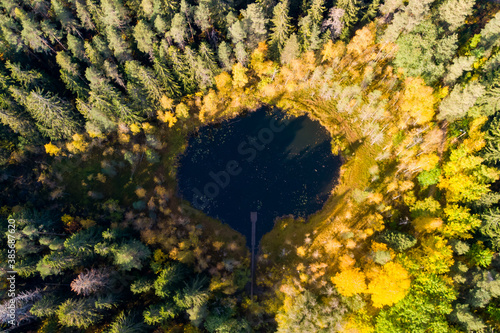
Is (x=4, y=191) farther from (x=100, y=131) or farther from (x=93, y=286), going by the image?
(x=93, y=286)

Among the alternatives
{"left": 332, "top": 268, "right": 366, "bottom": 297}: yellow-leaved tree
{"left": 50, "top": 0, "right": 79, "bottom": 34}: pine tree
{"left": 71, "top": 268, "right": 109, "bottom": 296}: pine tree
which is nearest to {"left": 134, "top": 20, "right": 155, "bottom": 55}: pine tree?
{"left": 50, "top": 0, "right": 79, "bottom": 34}: pine tree

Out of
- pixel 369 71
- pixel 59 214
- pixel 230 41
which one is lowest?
pixel 59 214

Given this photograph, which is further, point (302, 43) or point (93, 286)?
point (302, 43)

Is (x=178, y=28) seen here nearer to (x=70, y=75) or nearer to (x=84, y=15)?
(x=84, y=15)

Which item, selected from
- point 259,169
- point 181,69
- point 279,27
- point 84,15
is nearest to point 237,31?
point 279,27

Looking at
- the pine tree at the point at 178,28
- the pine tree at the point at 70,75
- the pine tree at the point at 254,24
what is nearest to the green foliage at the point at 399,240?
the pine tree at the point at 254,24

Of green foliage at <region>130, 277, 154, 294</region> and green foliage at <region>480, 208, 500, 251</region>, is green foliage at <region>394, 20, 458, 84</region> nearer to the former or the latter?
green foliage at <region>480, 208, 500, 251</region>

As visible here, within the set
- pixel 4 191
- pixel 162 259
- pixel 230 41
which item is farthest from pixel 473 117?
pixel 4 191

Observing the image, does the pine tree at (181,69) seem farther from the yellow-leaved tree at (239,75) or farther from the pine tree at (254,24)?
the pine tree at (254,24)
